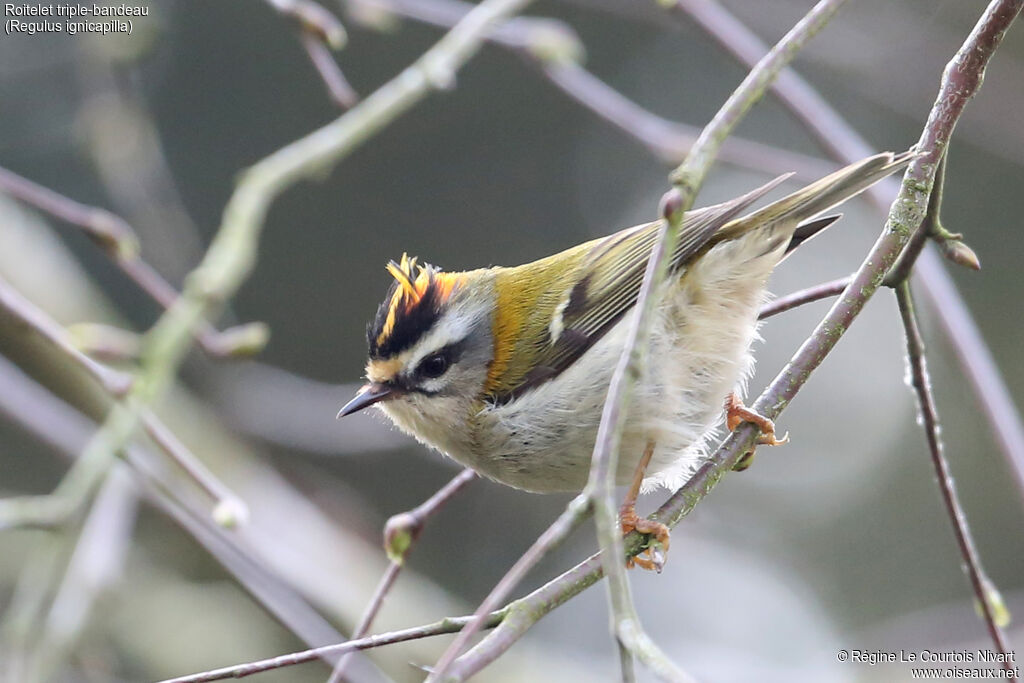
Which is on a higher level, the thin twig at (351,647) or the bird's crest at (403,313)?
the bird's crest at (403,313)

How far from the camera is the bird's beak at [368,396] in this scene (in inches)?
103

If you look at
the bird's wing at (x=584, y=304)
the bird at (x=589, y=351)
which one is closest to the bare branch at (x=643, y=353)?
the bird at (x=589, y=351)

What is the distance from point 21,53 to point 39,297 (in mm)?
3704

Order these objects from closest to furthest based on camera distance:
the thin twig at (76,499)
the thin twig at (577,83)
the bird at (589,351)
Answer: the thin twig at (76,499), the bird at (589,351), the thin twig at (577,83)

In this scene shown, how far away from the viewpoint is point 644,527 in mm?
1941

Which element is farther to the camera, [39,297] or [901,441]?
[901,441]

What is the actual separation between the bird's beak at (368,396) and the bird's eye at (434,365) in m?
0.09

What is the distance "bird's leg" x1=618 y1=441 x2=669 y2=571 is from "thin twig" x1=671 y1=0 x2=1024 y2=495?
706 mm

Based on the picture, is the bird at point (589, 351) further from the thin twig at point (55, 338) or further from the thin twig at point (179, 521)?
the thin twig at point (55, 338)

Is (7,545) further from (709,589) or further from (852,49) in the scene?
(709,589)

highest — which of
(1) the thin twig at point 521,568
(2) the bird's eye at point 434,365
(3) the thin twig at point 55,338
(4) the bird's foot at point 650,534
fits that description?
(2) the bird's eye at point 434,365

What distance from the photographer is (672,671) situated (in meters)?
1.02

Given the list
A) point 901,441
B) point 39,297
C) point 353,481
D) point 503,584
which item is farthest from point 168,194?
point 901,441

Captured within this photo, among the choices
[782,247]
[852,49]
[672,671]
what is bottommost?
[672,671]
